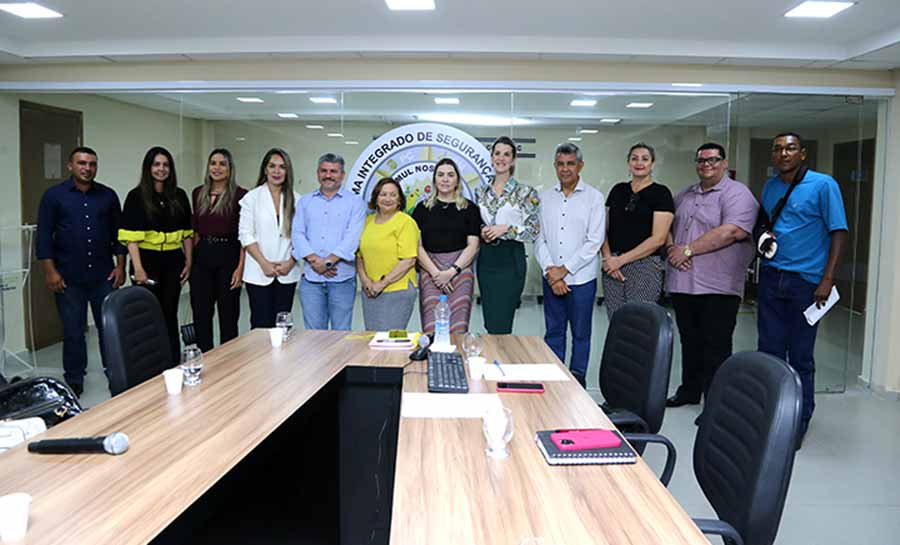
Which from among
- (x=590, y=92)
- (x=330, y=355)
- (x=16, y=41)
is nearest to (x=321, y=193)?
(x=330, y=355)

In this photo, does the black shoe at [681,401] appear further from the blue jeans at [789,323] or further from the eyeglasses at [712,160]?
the eyeglasses at [712,160]

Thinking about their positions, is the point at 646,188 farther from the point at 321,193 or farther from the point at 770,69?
the point at 321,193

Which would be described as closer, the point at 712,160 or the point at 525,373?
the point at 525,373

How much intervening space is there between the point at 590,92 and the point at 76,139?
4519 mm

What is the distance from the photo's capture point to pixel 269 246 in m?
4.52

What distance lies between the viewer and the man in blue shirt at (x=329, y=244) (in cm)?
430

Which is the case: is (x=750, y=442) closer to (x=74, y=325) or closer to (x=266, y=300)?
(x=266, y=300)

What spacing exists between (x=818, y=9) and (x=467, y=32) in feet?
7.31

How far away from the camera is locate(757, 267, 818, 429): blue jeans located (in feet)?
13.1

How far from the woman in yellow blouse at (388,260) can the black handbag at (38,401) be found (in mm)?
2076

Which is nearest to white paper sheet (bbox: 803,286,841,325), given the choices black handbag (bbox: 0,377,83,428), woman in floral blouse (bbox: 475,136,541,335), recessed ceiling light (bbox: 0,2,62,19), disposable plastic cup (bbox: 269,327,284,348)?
woman in floral blouse (bbox: 475,136,541,335)

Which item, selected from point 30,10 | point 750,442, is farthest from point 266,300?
point 750,442

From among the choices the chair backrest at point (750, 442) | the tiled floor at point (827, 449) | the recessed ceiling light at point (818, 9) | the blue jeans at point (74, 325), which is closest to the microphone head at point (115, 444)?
the chair backrest at point (750, 442)

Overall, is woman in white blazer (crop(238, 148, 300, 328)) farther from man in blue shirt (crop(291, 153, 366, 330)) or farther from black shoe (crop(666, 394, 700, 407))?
black shoe (crop(666, 394, 700, 407))
